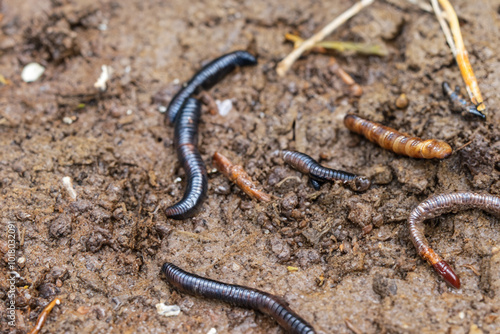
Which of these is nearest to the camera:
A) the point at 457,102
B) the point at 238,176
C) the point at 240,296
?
the point at 240,296

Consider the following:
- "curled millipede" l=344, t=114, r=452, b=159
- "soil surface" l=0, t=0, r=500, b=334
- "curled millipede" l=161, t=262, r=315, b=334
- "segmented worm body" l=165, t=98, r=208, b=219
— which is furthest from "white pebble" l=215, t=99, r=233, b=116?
"curled millipede" l=161, t=262, r=315, b=334

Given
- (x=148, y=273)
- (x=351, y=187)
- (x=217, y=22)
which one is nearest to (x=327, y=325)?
(x=351, y=187)

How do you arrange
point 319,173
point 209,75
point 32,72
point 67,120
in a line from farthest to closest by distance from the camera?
1. point 32,72
2. point 209,75
3. point 67,120
4. point 319,173

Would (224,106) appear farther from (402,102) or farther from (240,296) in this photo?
(240,296)

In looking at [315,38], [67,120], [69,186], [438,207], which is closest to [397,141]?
[438,207]

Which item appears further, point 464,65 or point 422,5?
point 422,5

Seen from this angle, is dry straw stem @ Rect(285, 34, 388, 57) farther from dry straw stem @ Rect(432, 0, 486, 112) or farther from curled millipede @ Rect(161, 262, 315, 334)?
curled millipede @ Rect(161, 262, 315, 334)
